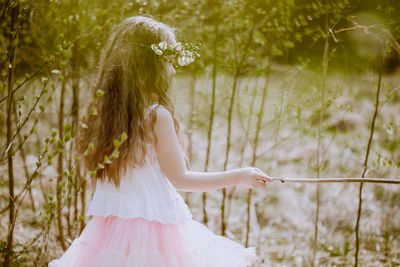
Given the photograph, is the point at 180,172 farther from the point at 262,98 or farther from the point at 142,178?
the point at 262,98

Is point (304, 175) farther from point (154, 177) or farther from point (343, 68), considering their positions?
point (154, 177)

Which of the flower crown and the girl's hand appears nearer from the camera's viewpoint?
the flower crown

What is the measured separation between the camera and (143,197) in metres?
1.36

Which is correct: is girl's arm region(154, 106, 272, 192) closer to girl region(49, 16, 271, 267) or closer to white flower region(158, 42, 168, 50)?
girl region(49, 16, 271, 267)

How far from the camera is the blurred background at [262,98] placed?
2.02m

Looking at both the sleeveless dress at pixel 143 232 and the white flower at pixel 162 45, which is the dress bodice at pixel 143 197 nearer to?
the sleeveless dress at pixel 143 232

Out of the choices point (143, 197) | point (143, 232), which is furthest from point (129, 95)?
point (143, 232)

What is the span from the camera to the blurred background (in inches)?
79.7

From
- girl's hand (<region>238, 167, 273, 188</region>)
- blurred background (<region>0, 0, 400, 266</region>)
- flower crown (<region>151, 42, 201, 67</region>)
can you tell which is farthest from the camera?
blurred background (<region>0, 0, 400, 266</region>)

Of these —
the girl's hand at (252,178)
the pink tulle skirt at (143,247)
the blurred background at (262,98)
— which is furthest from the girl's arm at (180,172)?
the blurred background at (262,98)

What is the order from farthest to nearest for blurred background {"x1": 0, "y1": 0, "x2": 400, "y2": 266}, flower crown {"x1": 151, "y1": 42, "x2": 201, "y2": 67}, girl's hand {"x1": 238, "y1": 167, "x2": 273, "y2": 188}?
1. blurred background {"x1": 0, "y1": 0, "x2": 400, "y2": 266}
2. girl's hand {"x1": 238, "y1": 167, "x2": 273, "y2": 188}
3. flower crown {"x1": 151, "y1": 42, "x2": 201, "y2": 67}

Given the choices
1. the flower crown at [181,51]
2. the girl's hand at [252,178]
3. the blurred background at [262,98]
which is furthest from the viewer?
the blurred background at [262,98]

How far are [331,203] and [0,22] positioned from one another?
3223 mm

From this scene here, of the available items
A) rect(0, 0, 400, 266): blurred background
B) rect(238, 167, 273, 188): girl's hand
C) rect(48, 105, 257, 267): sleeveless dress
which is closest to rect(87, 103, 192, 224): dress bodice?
rect(48, 105, 257, 267): sleeveless dress
